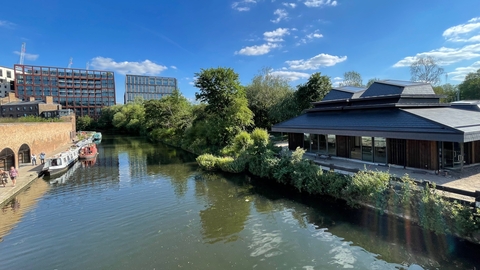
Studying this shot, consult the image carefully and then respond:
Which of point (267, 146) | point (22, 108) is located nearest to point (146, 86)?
point (22, 108)

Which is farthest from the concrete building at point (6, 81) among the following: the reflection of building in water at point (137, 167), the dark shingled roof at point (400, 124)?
the dark shingled roof at point (400, 124)

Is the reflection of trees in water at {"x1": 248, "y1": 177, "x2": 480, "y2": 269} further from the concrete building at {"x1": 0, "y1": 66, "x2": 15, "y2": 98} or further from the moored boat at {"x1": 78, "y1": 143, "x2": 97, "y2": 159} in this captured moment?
the concrete building at {"x1": 0, "y1": 66, "x2": 15, "y2": 98}

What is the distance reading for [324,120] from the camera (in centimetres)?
1936

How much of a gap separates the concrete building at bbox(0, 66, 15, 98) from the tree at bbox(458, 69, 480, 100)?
12493 cm

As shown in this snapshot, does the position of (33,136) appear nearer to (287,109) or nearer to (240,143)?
(240,143)

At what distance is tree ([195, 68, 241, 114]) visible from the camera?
28297mm

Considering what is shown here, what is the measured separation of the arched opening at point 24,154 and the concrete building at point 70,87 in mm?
78600

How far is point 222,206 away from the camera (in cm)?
1313

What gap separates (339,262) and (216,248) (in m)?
4.00

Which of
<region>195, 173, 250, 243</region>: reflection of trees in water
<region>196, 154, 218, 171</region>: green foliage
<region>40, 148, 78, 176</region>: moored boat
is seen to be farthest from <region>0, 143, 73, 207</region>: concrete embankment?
<region>196, 154, 218, 171</region>: green foliage

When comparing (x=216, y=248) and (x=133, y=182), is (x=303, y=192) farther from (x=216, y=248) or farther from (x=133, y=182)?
(x=133, y=182)

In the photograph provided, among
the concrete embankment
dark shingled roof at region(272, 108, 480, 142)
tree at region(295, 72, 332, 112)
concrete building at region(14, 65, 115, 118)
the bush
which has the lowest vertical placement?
the concrete embankment

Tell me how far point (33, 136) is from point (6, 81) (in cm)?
9145

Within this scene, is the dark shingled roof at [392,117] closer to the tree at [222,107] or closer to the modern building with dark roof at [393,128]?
the modern building with dark roof at [393,128]
